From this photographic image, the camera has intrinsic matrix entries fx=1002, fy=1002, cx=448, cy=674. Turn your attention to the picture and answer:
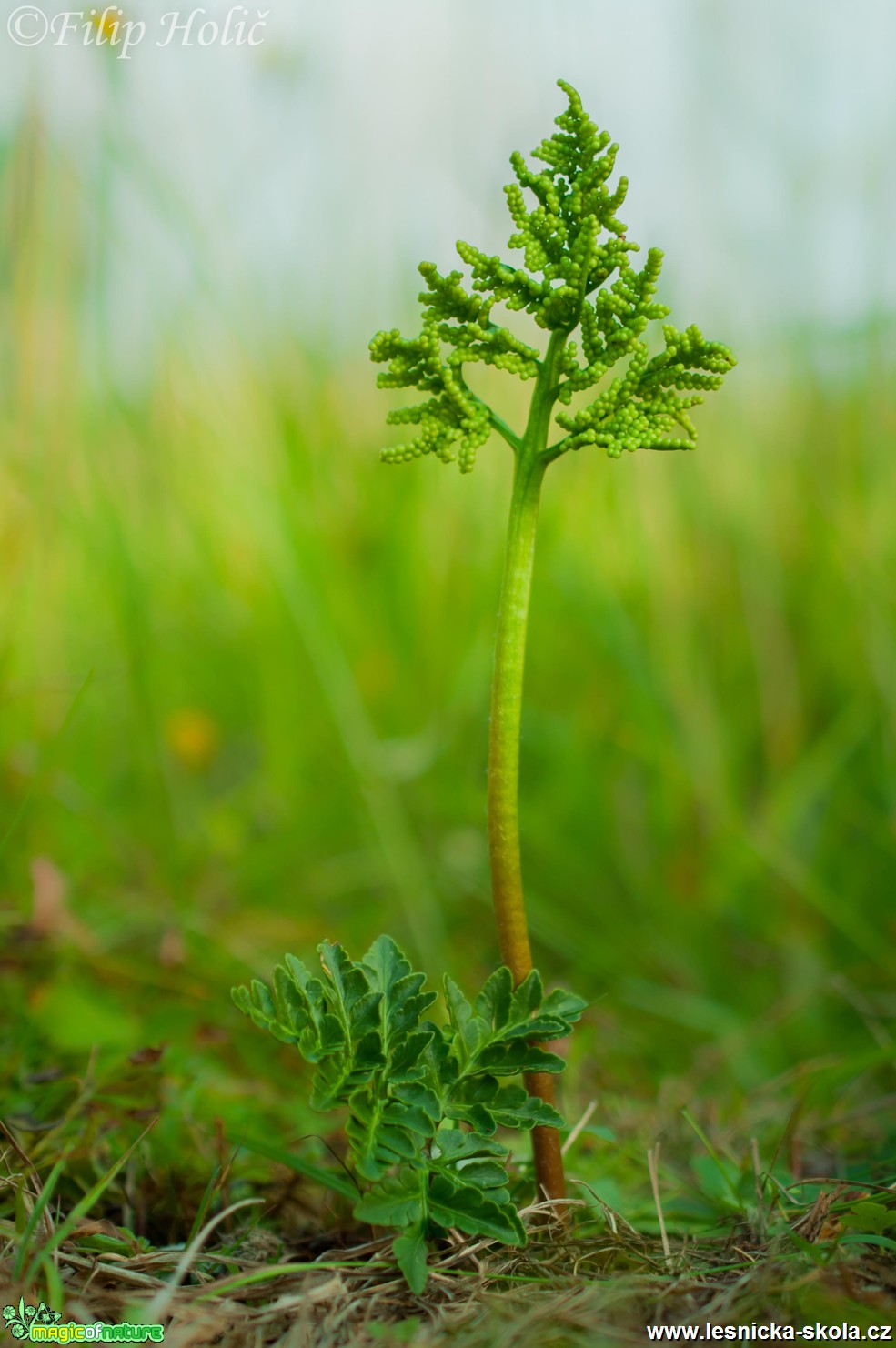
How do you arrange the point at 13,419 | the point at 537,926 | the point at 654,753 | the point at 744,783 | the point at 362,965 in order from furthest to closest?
the point at 744,783 → the point at 654,753 → the point at 13,419 → the point at 537,926 → the point at 362,965

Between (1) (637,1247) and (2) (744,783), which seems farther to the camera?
(2) (744,783)

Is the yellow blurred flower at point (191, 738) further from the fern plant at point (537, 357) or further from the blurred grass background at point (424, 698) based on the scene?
the fern plant at point (537, 357)

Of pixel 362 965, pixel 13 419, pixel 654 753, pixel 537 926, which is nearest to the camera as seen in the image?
pixel 362 965

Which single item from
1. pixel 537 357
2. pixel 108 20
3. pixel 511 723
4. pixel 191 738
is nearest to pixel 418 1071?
pixel 511 723

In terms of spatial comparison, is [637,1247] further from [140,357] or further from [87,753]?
[140,357]

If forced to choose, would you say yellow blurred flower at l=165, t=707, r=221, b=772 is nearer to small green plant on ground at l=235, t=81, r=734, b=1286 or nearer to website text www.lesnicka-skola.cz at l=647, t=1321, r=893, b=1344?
small green plant on ground at l=235, t=81, r=734, b=1286

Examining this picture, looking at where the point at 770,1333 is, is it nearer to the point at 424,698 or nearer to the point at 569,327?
the point at 569,327

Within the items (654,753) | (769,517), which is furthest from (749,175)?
(654,753)

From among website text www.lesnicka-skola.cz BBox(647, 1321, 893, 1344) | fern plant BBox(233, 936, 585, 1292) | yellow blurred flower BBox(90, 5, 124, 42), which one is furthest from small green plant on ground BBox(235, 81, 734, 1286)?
yellow blurred flower BBox(90, 5, 124, 42)
